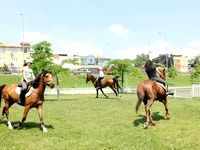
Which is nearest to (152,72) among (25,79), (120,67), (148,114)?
(148,114)

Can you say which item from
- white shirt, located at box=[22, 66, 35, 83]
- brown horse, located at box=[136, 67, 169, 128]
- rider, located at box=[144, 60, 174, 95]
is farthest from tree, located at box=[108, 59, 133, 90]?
white shirt, located at box=[22, 66, 35, 83]

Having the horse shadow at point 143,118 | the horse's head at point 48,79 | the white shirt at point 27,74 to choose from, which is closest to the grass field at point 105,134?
the horse shadow at point 143,118

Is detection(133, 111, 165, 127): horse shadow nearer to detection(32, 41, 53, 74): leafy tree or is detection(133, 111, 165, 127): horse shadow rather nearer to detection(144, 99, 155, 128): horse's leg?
detection(144, 99, 155, 128): horse's leg

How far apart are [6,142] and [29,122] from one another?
5190 mm

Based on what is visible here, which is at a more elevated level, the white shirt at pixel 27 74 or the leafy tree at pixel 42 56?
the leafy tree at pixel 42 56

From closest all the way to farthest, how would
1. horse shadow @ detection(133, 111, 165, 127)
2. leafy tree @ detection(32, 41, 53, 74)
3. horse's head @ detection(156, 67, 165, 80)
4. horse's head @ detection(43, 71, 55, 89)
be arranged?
horse's head @ detection(43, 71, 55, 89)
horse shadow @ detection(133, 111, 165, 127)
horse's head @ detection(156, 67, 165, 80)
leafy tree @ detection(32, 41, 53, 74)

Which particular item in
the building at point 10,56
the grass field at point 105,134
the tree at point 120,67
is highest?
the building at point 10,56

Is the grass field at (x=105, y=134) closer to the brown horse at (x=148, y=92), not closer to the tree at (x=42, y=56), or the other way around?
the brown horse at (x=148, y=92)

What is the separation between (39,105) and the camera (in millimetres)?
16141

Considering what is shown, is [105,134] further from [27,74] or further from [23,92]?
[27,74]

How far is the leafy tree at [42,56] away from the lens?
42.4 metres

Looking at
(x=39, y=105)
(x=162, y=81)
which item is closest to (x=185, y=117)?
(x=162, y=81)

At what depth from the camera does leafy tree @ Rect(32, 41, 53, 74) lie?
42438 mm

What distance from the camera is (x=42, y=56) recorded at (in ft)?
140
